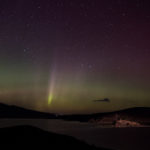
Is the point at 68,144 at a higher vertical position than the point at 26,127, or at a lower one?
lower

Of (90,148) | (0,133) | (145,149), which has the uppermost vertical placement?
(0,133)

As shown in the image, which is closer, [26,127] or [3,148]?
[3,148]

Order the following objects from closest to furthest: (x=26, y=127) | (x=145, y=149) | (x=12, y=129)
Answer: (x=12, y=129)
(x=26, y=127)
(x=145, y=149)

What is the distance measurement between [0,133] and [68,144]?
26.7ft

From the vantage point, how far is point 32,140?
26.6 meters

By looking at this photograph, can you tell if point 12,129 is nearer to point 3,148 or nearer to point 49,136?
point 49,136

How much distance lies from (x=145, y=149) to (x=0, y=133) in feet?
193

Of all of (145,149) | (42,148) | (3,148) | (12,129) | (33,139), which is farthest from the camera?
(145,149)

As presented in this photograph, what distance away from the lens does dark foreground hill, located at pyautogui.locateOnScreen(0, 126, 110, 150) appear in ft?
78.7

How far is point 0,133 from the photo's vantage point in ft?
90.2

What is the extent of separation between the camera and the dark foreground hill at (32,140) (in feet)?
78.7

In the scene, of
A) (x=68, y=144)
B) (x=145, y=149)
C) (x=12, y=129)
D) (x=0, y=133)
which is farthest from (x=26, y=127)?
(x=145, y=149)

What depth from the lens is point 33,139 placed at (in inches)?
1073

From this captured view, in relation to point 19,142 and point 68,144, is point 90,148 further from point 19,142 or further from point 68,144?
point 19,142
